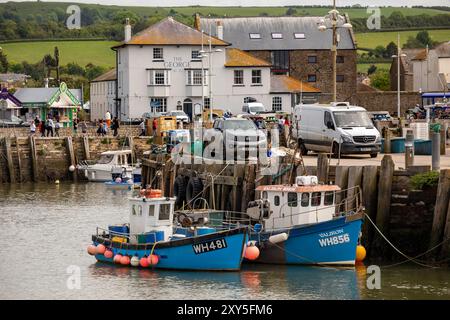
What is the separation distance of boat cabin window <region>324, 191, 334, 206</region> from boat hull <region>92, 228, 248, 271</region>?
259 centimetres

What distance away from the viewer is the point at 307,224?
123ft

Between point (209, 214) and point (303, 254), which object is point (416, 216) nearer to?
point (303, 254)

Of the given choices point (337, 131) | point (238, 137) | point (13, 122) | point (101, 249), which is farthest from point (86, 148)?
point (101, 249)

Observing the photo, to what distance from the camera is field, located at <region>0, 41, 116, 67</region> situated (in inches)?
6206

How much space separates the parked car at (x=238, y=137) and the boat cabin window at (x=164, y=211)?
31.6 feet

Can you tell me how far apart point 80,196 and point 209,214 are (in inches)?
1036

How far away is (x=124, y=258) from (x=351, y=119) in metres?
13.7

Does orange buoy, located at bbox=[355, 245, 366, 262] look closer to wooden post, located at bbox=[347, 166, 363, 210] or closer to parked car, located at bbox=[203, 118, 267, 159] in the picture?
wooden post, located at bbox=[347, 166, 363, 210]

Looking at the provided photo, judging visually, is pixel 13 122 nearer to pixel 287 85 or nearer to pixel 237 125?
pixel 287 85

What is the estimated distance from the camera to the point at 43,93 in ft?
324

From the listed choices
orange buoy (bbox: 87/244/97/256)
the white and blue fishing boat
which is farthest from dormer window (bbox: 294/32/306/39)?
the white and blue fishing boat

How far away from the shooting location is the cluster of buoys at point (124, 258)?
37812 mm

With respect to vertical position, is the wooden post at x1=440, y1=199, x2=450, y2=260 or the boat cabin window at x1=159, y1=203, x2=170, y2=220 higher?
the boat cabin window at x1=159, y1=203, x2=170, y2=220
